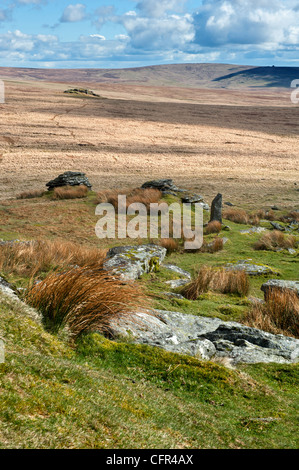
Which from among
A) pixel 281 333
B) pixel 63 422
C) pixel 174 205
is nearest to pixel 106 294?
pixel 63 422

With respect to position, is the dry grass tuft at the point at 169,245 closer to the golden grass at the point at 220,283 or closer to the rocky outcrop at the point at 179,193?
the golden grass at the point at 220,283

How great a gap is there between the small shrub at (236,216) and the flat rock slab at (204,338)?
13.2 metres

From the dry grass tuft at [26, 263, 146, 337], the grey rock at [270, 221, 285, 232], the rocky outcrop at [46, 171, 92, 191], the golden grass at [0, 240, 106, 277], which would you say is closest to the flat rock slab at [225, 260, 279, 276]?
the golden grass at [0, 240, 106, 277]

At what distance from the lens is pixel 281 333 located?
715 cm

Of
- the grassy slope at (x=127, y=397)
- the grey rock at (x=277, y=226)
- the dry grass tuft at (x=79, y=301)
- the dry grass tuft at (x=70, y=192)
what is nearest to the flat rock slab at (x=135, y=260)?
the dry grass tuft at (x=79, y=301)

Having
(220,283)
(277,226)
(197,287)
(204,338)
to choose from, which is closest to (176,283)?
(197,287)

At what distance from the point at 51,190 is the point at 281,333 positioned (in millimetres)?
18319

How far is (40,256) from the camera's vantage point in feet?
Answer: 31.0

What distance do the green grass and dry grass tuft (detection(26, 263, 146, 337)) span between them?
0.88 feet

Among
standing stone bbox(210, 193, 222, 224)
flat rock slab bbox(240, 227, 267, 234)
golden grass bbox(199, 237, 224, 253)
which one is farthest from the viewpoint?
standing stone bbox(210, 193, 222, 224)

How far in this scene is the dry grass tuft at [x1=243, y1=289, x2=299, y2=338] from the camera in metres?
7.27

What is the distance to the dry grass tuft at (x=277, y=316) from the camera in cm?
727

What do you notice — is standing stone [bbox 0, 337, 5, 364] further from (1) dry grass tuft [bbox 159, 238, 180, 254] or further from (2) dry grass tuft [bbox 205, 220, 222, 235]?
(2) dry grass tuft [bbox 205, 220, 222, 235]
